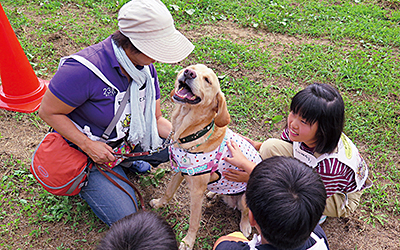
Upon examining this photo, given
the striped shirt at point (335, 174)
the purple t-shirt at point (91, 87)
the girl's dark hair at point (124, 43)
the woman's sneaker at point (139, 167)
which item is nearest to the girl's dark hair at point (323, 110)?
the striped shirt at point (335, 174)

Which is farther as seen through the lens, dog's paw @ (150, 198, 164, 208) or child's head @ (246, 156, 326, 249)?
dog's paw @ (150, 198, 164, 208)

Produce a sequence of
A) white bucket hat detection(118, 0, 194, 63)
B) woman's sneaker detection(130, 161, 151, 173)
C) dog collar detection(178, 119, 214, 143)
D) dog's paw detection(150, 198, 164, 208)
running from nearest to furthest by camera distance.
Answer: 1. white bucket hat detection(118, 0, 194, 63)
2. dog collar detection(178, 119, 214, 143)
3. dog's paw detection(150, 198, 164, 208)
4. woman's sneaker detection(130, 161, 151, 173)

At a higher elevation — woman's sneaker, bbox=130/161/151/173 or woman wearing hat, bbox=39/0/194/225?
woman wearing hat, bbox=39/0/194/225

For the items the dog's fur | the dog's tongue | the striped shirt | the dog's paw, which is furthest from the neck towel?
the striped shirt

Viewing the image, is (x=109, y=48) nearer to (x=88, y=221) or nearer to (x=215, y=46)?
(x=88, y=221)

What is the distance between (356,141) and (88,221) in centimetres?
386

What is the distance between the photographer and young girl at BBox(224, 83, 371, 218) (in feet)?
8.20

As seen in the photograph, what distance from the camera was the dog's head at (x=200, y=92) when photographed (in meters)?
2.54

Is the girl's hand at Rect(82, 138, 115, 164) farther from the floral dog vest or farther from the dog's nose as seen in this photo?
the dog's nose

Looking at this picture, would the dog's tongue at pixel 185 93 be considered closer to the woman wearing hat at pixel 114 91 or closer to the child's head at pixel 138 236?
the woman wearing hat at pixel 114 91

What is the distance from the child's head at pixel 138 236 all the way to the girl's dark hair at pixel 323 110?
160 cm

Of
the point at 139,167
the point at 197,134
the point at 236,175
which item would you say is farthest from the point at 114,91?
the point at 236,175

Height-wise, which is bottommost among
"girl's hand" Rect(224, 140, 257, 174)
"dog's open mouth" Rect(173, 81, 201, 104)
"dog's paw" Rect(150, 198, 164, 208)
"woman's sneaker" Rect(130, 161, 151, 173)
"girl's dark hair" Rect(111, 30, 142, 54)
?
"dog's paw" Rect(150, 198, 164, 208)

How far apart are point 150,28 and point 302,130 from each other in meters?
1.64
